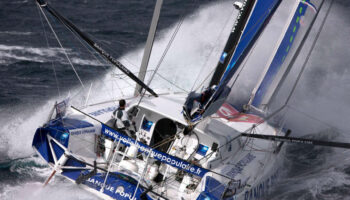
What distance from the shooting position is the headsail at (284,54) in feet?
30.7

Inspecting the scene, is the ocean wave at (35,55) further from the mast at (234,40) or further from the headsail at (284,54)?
the mast at (234,40)

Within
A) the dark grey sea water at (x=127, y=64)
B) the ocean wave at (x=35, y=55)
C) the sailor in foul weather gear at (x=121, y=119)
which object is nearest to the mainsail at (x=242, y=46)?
the sailor in foul weather gear at (x=121, y=119)

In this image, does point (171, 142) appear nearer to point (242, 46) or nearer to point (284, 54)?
point (242, 46)

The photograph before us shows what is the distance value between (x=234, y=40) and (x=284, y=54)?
8.17 feet

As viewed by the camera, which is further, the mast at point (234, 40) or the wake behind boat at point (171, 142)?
the mast at point (234, 40)

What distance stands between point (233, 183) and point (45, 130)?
3.17 metres

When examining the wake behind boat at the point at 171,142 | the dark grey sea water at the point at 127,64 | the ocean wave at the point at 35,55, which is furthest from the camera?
the ocean wave at the point at 35,55

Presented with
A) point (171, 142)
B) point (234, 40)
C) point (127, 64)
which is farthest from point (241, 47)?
point (127, 64)

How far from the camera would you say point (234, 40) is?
758cm

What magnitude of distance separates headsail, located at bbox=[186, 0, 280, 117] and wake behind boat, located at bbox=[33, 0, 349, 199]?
17mm

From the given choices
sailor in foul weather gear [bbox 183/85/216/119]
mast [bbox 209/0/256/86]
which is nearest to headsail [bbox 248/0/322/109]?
mast [bbox 209/0/256/86]

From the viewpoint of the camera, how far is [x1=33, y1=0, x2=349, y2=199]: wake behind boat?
6.43 meters

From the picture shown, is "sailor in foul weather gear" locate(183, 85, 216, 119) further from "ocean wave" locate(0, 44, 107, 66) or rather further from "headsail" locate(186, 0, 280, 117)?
"ocean wave" locate(0, 44, 107, 66)

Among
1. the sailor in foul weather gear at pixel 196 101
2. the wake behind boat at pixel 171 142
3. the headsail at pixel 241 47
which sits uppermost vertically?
the headsail at pixel 241 47
